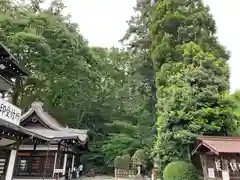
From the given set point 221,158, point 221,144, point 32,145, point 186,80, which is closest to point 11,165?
point 32,145

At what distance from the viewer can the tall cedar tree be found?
10836 mm

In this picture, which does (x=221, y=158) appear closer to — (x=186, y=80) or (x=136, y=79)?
(x=186, y=80)

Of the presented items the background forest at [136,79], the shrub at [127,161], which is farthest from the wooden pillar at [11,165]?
the shrub at [127,161]

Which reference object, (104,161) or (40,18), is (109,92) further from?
(40,18)

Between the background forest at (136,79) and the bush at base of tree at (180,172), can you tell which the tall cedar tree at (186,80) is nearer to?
the background forest at (136,79)

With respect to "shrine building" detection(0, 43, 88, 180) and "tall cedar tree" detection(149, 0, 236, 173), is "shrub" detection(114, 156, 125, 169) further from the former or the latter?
"tall cedar tree" detection(149, 0, 236, 173)

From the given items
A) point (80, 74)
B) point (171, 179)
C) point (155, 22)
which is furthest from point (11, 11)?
point (171, 179)

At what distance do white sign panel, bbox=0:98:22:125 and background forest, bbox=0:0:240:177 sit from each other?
718 cm

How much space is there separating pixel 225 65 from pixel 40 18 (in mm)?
13946

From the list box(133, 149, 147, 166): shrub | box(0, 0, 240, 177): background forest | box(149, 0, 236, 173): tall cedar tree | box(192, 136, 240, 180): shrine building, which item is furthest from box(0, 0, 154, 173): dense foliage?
box(192, 136, 240, 180): shrine building

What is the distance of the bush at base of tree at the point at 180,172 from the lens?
32.0 ft

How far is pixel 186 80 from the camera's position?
12227 mm

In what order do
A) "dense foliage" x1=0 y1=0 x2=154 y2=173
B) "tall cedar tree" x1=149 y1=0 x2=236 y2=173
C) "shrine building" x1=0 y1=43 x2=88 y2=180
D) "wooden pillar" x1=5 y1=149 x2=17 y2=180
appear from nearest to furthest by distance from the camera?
"wooden pillar" x1=5 y1=149 x2=17 y2=180
"shrine building" x1=0 y1=43 x2=88 y2=180
"tall cedar tree" x1=149 y1=0 x2=236 y2=173
"dense foliage" x1=0 y1=0 x2=154 y2=173

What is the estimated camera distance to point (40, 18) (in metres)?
16.8
